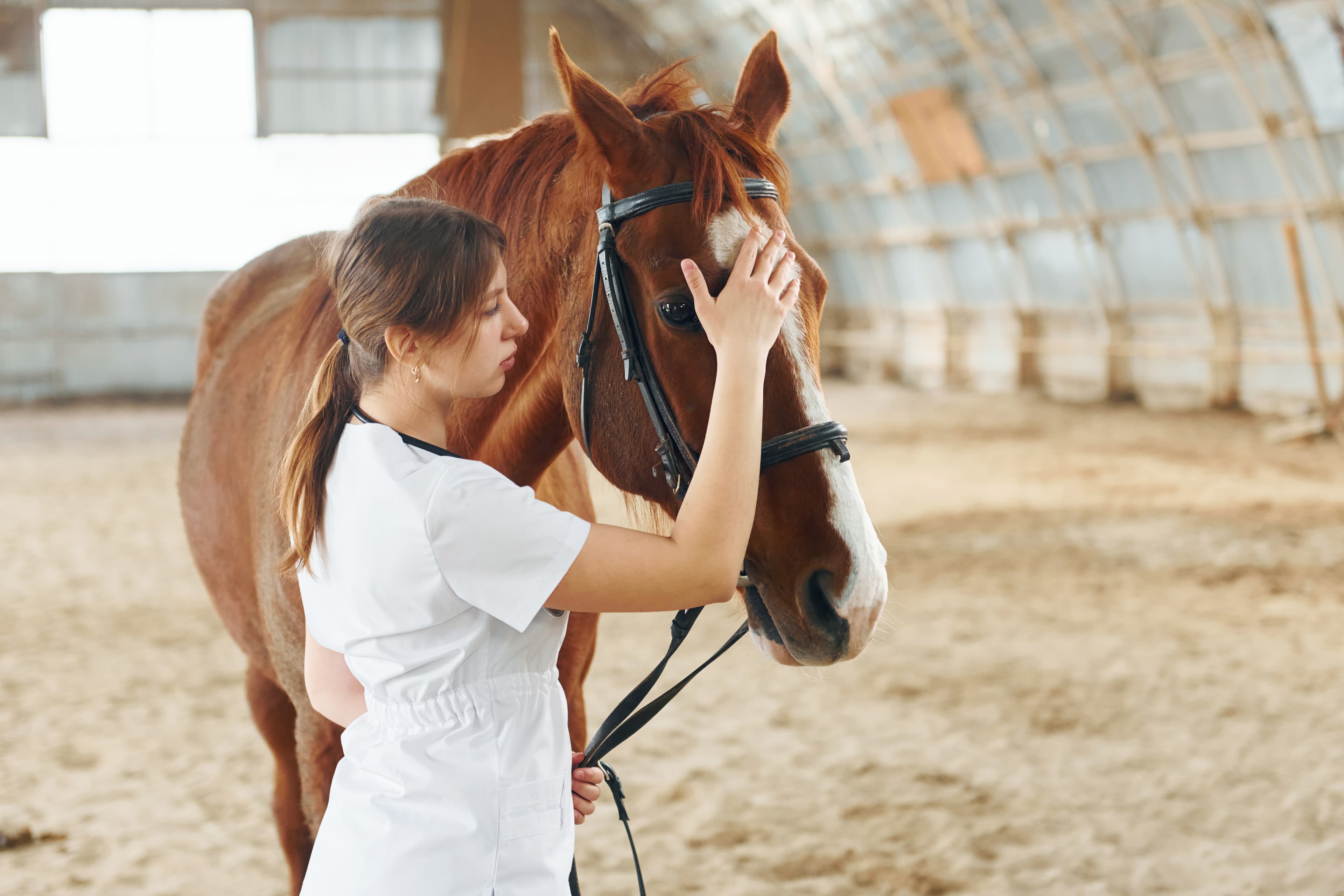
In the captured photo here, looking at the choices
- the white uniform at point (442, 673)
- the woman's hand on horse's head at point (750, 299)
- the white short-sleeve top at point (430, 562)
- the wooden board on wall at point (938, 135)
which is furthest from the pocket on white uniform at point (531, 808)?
the wooden board on wall at point (938, 135)

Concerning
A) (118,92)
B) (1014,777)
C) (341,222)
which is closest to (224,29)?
(118,92)

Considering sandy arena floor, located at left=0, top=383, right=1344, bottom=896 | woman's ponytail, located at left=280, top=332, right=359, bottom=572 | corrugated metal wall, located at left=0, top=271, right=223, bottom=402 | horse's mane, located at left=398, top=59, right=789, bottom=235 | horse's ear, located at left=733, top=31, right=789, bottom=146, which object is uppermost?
horse's ear, located at left=733, top=31, right=789, bottom=146

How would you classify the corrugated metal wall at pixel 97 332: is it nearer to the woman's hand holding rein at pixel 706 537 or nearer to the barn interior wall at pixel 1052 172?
the barn interior wall at pixel 1052 172

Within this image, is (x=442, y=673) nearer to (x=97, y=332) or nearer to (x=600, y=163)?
(x=600, y=163)

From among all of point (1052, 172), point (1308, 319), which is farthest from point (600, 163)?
point (1052, 172)

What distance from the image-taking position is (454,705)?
1.09 meters

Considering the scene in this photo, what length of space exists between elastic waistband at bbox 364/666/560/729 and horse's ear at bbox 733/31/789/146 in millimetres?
891

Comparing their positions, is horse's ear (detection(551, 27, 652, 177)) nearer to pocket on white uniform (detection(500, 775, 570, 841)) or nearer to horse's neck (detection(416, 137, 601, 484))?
horse's neck (detection(416, 137, 601, 484))

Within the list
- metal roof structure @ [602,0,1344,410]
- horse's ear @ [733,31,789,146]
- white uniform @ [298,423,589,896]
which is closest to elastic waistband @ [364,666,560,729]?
white uniform @ [298,423,589,896]

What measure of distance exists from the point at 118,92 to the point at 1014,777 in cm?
1912

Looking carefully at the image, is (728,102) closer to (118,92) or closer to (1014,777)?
(1014,777)

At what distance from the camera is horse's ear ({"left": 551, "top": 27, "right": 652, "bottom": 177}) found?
134cm

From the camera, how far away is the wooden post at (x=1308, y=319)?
9562 millimetres

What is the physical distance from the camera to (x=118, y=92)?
17906 mm
